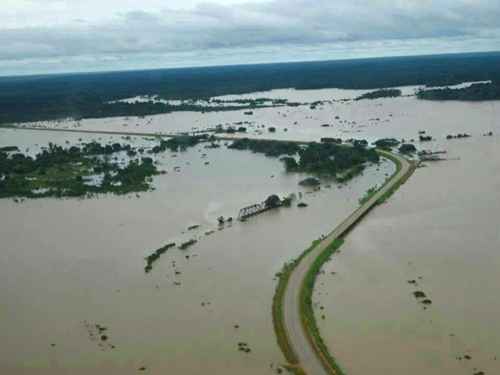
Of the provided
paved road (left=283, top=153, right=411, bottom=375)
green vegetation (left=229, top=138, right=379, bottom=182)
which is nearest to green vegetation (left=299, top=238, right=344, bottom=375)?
paved road (left=283, top=153, right=411, bottom=375)

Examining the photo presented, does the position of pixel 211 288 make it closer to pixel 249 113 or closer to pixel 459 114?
pixel 459 114

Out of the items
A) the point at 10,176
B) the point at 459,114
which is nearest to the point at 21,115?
the point at 10,176

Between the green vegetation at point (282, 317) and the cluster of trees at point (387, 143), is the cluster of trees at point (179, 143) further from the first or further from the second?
the green vegetation at point (282, 317)

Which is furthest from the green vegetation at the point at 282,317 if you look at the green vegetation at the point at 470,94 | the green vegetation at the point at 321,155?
the green vegetation at the point at 470,94

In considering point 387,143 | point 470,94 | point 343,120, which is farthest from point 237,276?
point 470,94

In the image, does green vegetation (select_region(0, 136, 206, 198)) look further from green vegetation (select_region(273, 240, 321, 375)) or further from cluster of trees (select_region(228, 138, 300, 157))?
green vegetation (select_region(273, 240, 321, 375))

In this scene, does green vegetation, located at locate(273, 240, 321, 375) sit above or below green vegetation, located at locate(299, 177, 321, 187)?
below

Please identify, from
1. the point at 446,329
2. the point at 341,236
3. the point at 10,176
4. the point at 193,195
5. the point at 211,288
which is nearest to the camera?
the point at 446,329

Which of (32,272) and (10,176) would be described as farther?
(10,176)
